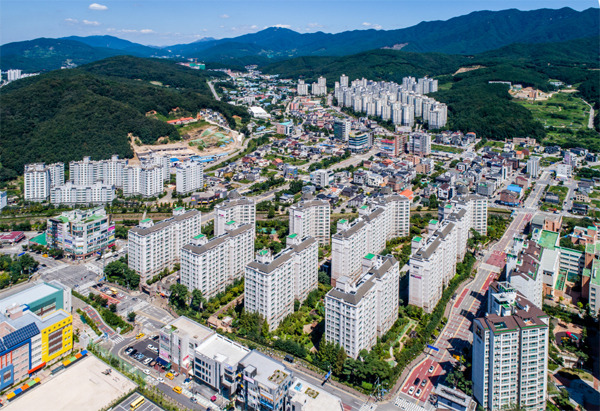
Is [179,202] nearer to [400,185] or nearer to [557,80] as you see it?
[400,185]

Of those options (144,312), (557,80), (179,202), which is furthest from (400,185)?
(557,80)

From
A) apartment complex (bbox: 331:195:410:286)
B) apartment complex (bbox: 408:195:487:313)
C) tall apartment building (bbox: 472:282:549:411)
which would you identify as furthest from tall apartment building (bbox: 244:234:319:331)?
tall apartment building (bbox: 472:282:549:411)

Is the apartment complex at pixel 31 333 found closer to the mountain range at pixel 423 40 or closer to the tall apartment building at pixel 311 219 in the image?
the tall apartment building at pixel 311 219

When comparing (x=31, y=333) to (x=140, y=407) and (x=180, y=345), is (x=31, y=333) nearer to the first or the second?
(x=140, y=407)

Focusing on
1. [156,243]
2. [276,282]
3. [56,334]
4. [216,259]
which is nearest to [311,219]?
[216,259]

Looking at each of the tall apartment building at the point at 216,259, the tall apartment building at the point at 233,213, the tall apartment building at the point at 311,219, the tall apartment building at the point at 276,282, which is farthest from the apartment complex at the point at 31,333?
the tall apartment building at the point at 311,219

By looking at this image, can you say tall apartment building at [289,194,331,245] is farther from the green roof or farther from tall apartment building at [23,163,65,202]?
tall apartment building at [23,163,65,202]
